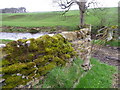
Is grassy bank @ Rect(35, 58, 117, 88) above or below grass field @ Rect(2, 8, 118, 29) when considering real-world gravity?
below

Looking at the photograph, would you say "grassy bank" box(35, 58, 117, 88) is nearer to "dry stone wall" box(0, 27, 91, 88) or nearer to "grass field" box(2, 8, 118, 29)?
"dry stone wall" box(0, 27, 91, 88)

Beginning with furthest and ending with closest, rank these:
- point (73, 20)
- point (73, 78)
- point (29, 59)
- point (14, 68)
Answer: point (73, 20)
point (73, 78)
point (29, 59)
point (14, 68)

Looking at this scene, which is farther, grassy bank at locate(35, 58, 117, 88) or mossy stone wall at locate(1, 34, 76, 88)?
grassy bank at locate(35, 58, 117, 88)

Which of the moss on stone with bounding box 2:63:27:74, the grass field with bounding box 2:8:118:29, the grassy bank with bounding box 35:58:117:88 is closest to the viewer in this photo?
the moss on stone with bounding box 2:63:27:74

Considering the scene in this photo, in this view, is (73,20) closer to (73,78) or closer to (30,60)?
(73,78)

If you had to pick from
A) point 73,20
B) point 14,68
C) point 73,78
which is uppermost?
point 73,20

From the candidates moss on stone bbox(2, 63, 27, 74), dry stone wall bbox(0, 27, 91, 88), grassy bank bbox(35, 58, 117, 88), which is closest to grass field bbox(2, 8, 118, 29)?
grassy bank bbox(35, 58, 117, 88)

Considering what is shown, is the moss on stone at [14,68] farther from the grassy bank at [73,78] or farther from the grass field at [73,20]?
the grass field at [73,20]

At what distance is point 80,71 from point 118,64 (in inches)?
213

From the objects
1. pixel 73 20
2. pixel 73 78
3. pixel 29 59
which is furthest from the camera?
pixel 73 20

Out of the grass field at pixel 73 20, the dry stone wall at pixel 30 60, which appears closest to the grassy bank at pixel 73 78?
the dry stone wall at pixel 30 60

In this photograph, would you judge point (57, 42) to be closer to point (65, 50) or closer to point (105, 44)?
point (65, 50)

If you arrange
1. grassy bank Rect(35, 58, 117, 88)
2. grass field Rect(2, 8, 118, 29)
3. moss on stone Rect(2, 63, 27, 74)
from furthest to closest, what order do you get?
grass field Rect(2, 8, 118, 29), grassy bank Rect(35, 58, 117, 88), moss on stone Rect(2, 63, 27, 74)

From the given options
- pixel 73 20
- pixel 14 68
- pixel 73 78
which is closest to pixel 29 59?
pixel 14 68
